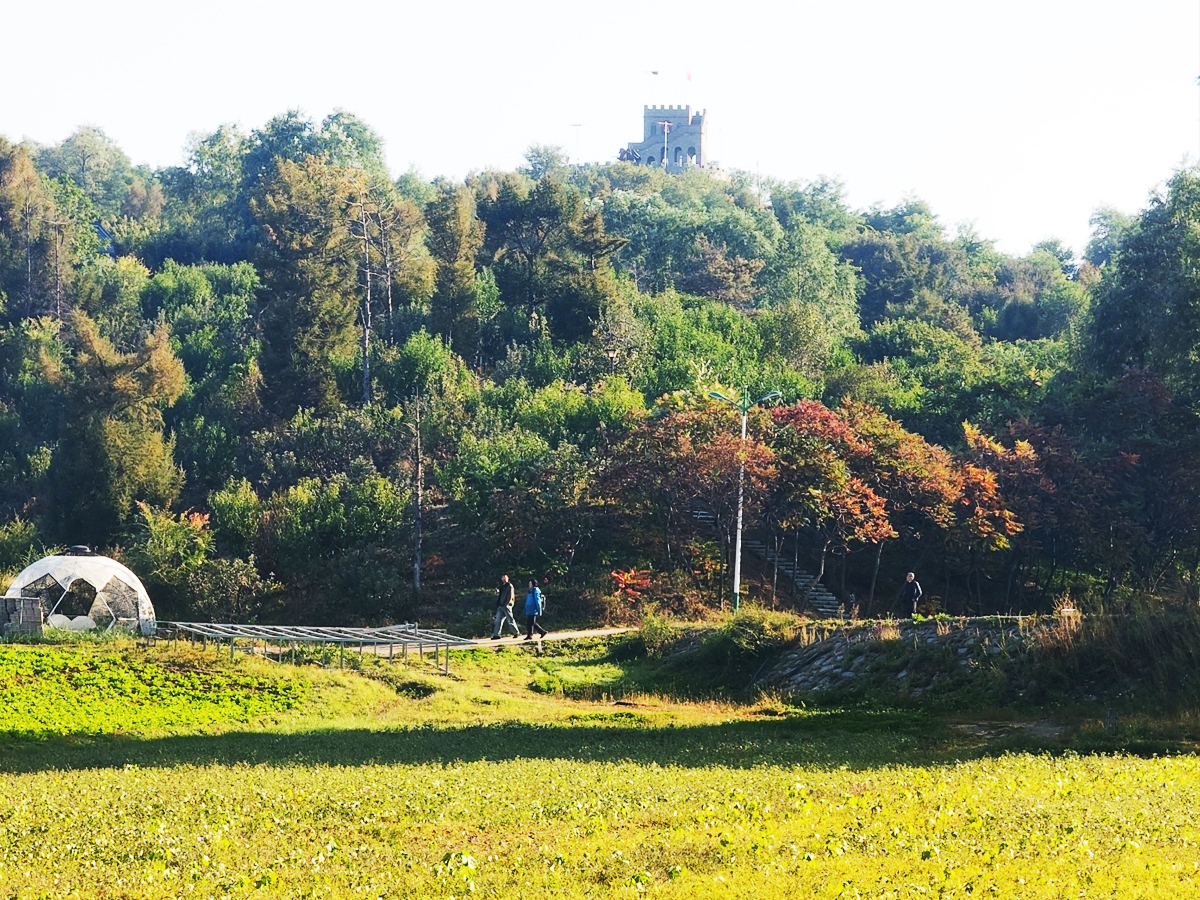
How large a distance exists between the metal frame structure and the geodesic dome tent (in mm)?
5282

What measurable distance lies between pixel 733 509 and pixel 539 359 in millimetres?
23736

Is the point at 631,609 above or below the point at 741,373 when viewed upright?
below

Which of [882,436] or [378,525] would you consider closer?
[882,436]

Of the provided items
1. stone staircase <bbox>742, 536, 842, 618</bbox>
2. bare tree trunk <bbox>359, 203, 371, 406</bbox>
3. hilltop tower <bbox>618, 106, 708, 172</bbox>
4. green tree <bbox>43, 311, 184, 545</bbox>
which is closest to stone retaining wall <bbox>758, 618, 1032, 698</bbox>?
stone staircase <bbox>742, 536, 842, 618</bbox>

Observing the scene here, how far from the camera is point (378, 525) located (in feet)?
175

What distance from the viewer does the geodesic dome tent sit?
43594 millimetres

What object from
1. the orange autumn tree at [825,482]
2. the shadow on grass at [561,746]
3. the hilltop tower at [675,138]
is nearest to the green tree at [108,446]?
the orange autumn tree at [825,482]

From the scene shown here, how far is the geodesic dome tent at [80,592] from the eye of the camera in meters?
43.6

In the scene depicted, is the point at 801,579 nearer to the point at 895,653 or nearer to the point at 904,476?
the point at 904,476

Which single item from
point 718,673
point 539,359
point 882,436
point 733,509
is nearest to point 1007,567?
point 882,436

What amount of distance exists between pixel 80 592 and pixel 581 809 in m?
32.9

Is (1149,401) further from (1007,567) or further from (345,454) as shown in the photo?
(345,454)

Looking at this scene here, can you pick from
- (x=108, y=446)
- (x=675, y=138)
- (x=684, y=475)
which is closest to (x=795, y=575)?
(x=684, y=475)

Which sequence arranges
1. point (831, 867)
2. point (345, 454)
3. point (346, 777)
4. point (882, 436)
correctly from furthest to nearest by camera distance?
point (345, 454), point (882, 436), point (346, 777), point (831, 867)
